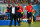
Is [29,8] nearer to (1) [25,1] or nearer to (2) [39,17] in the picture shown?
(1) [25,1]

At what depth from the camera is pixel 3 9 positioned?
7.52m

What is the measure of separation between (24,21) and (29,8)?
183cm

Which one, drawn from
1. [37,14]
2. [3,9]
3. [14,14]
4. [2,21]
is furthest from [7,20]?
[37,14]

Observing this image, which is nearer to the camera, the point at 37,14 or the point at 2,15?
the point at 2,15

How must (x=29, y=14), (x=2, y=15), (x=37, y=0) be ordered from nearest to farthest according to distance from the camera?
(x=29, y=14), (x=2, y=15), (x=37, y=0)

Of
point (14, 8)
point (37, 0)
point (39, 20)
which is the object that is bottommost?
point (39, 20)

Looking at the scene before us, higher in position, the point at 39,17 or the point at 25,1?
the point at 25,1

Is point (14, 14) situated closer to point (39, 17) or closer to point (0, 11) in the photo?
point (0, 11)

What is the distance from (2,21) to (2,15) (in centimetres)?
88

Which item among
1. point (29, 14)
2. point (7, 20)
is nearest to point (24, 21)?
point (7, 20)

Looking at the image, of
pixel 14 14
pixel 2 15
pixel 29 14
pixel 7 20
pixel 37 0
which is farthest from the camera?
pixel 37 0

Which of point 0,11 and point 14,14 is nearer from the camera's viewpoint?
point 14,14

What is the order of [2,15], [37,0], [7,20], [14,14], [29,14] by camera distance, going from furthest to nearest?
[37,0] < [2,15] < [7,20] < [14,14] < [29,14]

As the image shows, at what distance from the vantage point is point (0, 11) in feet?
24.1
